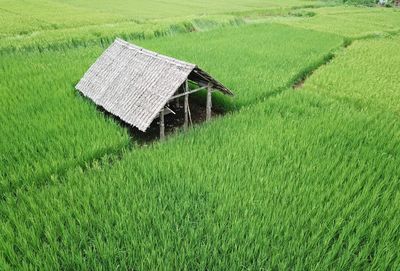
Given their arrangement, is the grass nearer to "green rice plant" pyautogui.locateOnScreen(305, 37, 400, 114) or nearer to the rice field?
the rice field

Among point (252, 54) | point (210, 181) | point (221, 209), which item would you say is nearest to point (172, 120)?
point (210, 181)

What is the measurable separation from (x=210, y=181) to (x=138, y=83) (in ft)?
8.08

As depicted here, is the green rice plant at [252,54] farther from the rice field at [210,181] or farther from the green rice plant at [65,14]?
the green rice plant at [65,14]

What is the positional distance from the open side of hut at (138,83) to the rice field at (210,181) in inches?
11.3

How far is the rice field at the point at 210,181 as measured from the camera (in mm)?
2531

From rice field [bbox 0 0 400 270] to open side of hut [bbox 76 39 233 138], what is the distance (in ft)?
0.94

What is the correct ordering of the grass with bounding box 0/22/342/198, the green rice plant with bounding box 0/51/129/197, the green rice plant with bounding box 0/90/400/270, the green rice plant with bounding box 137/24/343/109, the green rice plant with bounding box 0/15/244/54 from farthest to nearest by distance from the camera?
1. the green rice plant with bounding box 0/15/244/54
2. the green rice plant with bounding box 137/24/343/109
3. the grass with bounding box 0/22/342/198
4. the green rice plant with bounding box 0/51/129/197
5. the green rice plant with bounding box 0/90/400/270

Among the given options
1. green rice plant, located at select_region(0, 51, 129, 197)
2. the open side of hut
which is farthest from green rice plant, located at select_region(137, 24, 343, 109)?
green rice plant, located at select_region(0, 51, 129, 197)

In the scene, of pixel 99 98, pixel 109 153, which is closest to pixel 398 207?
pixel 109 153

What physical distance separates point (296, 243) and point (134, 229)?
146cm

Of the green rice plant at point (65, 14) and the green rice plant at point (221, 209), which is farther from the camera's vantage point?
the green rice plant at point (65, 14)

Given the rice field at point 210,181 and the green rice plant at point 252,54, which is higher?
the green rice plant at point 252,54

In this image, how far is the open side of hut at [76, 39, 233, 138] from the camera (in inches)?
183

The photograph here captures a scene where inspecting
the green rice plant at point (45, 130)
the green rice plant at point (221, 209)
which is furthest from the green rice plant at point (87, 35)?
the green rice plant at point (221, 209)
